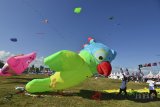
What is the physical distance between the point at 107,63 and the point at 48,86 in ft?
17.0

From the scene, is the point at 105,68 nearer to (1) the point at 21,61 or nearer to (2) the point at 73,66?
Result: (2) the point at 73,66

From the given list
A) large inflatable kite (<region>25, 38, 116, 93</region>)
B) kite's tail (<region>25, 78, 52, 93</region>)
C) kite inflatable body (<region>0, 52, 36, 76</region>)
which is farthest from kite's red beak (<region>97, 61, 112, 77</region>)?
kite inflatable body (<region>0, 52, 36, 76</region>)

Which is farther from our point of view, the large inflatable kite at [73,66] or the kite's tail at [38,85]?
the kite's tail at [38,85]

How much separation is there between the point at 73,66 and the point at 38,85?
3308mm

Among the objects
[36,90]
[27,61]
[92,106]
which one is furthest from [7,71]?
[92,106]

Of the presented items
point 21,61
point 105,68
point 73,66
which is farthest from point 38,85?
point 105,68

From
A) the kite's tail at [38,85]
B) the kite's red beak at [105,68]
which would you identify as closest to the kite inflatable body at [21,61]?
the kite's tail at [38,85]

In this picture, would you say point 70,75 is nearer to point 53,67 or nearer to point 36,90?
point 53,67

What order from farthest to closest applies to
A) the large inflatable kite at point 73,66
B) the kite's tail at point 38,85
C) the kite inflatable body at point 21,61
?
the kite inflatable body at point 21,61 → the kite's tail at point 38,85 → the large inflatable kite at point 73,66

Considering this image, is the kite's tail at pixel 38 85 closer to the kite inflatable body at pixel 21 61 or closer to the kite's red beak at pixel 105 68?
the kite inflatable body at pixel 21 61

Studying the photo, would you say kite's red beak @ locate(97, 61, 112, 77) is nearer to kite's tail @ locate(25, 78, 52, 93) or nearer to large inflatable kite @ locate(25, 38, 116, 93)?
large inflatable kite @ locate(25, 38, 116, 93)

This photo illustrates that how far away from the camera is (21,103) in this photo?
17109 millimetres

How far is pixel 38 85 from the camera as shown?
20625 mm

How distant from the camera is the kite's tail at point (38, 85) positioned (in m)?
20.6
